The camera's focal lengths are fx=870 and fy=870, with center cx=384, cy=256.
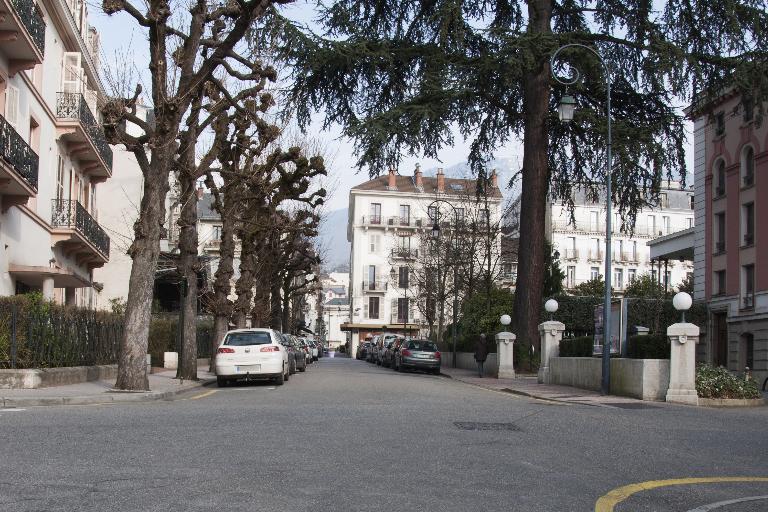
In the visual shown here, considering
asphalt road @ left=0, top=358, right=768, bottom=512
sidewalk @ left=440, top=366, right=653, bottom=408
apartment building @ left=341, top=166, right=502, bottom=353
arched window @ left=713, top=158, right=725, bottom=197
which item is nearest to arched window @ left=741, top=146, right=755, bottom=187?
arched window @ left=713, top=158, right=725, bottom=197

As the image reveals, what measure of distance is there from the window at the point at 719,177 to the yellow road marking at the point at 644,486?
34.8 metres

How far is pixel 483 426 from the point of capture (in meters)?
12.1

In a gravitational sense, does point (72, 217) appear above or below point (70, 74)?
below

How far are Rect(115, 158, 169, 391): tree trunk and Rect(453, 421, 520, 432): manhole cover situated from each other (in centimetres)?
885

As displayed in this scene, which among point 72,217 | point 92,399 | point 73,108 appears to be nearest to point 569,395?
point 92,399

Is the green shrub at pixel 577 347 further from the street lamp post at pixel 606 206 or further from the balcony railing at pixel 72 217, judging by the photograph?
the balcony railing at pixel 72 217

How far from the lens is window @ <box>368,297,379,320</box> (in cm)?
9144

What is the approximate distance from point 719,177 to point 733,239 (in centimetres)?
344

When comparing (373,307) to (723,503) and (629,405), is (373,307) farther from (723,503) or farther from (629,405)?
(723,503)

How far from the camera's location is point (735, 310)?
1532 inches

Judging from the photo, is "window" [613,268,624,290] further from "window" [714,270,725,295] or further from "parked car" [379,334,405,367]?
"window" [714,270,725,295]

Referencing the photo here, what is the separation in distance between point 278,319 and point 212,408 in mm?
43292

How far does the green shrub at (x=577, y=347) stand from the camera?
83.2ft

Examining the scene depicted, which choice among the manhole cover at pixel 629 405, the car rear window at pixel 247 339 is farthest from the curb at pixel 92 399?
the manhole cover at pixel 629 405
